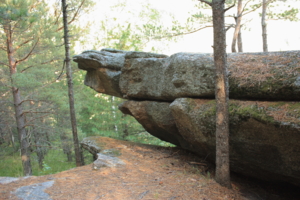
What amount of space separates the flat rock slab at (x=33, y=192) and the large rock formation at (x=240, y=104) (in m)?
3.72

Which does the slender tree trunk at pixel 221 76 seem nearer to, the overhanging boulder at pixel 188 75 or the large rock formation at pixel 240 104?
the large rock formation at pixel 240 104

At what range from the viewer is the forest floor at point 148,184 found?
4.43m

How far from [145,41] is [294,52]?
27.5ft

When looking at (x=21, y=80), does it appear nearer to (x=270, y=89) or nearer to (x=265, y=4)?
(x=270, y=89)

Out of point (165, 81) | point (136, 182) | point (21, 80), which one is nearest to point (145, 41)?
point (165, 81)

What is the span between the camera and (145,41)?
40.0 feet

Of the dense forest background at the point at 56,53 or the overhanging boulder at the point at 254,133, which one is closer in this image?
the overhanging boulder at the point at 254,133

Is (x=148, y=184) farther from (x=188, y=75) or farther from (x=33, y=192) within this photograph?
(x=188, y=75)

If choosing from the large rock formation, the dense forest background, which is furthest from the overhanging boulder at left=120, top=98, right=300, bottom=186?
the dense forest background

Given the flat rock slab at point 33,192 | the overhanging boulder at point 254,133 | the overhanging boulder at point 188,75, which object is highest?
the overhanging boulder at point 188,75

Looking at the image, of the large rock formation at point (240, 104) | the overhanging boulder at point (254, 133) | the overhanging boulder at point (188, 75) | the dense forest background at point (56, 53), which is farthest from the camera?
the dense forest background at point (56, 53)

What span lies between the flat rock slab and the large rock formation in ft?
12.2

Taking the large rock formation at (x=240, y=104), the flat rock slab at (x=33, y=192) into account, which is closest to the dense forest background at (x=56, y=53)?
the large rock formation at (x=240, y=104)

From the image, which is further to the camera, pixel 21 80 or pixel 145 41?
pixel 145 41
